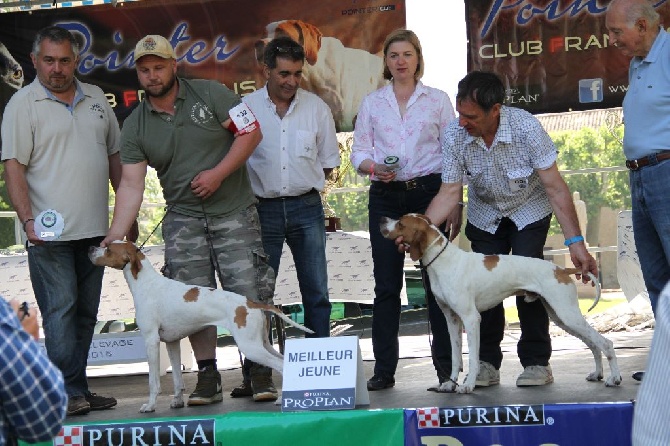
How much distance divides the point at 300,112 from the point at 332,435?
1.88m

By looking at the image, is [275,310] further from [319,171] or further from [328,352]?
[319,171]

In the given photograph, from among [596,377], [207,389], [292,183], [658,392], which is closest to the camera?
[658,392]

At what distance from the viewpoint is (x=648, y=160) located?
4496 mm

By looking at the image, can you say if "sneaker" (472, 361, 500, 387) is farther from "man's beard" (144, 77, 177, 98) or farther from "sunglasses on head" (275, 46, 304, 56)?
"man's beard" (144, 77, 177, 98)

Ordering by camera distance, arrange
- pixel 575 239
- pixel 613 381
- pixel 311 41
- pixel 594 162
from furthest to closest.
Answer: pixel 594 162 < pixel 311 41 < pixel 575 239 < pixel 613 381

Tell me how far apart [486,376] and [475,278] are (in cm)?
53

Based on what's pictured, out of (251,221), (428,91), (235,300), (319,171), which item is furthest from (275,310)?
(428,91)

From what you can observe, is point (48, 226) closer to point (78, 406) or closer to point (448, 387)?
point (78, 406)

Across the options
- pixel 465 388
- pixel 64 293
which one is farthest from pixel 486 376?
pixel 64 293

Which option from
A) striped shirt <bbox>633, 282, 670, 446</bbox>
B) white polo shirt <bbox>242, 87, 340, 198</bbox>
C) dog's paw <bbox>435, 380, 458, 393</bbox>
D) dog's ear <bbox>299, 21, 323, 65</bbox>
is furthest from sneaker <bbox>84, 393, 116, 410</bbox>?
striped shirt <bbox>633, 282, 670, 446</bbox>

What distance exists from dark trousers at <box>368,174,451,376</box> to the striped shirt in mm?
3160

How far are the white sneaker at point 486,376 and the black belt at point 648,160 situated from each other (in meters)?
1.13

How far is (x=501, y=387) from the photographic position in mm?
4930

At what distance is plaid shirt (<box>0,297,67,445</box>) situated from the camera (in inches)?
83.0
